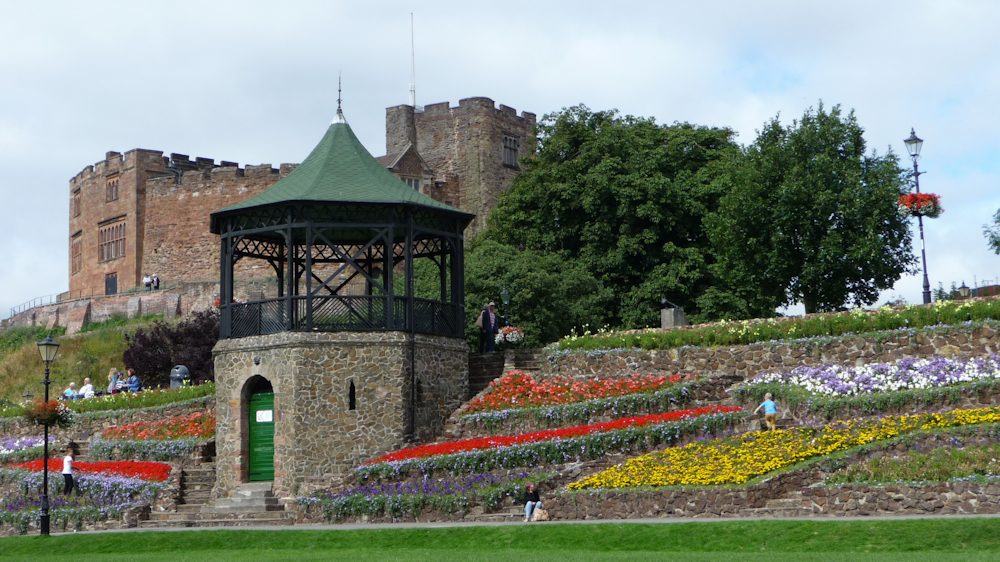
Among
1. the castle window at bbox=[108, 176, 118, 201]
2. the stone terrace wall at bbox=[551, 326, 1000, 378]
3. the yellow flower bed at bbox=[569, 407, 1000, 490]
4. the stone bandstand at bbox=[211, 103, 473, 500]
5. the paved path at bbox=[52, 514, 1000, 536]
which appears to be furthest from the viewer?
the castle window at bbox=[108, 176, 118, 201]

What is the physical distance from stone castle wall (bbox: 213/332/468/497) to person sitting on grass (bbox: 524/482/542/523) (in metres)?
6.02

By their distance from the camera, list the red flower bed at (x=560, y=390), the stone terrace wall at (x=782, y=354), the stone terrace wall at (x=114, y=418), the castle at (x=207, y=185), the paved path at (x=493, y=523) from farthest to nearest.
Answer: the castle at (x=207, y=185) → the stone terrace wall at (x=114, y=418) → the red flower bed at (x=560, y=390) → the stone terrace wall at (x=782, y=354) → the paved path at (x=493, y=523)

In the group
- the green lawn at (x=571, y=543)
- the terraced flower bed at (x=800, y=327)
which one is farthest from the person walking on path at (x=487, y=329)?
the green lawn at (x=571, y=543)

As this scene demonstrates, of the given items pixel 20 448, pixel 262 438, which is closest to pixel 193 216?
pixel 20 448

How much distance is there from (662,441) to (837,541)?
22.6ft

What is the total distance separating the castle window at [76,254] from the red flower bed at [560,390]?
4712cm

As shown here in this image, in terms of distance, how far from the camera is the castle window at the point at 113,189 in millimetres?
64938

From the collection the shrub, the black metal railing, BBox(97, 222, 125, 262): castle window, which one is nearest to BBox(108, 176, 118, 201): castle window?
BBox(97, 222, 125, 262): castle window

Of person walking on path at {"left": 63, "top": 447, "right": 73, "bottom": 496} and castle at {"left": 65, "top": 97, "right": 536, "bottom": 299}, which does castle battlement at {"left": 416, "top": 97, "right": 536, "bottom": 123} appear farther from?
person walking on path at {"left": 63, "top": 447, "right": 73, "bottom": 496}

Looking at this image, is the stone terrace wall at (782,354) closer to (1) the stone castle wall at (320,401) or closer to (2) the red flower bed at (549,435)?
(2) the red flower bed at (549,435)

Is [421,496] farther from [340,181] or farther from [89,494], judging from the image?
[89,494]

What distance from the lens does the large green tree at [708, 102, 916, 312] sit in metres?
32.4

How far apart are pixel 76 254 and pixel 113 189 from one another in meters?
6.08

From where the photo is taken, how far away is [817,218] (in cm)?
3291
